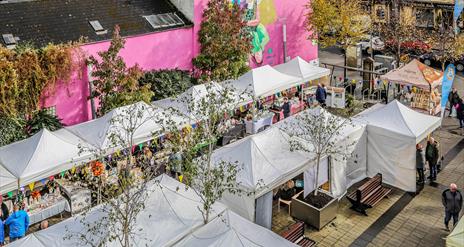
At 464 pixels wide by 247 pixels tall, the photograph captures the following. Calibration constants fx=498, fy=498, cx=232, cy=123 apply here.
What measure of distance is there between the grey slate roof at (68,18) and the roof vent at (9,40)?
0.58ft

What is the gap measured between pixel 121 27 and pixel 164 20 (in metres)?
2.29

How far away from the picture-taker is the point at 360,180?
17.0 meters

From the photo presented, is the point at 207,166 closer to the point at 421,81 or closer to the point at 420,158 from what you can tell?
the point at 420,158

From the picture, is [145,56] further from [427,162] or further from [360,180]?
[427,162]

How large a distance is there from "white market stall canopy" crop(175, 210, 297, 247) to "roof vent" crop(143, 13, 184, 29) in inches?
519

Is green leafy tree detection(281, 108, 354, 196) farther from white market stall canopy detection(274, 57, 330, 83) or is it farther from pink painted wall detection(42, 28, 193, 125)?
pink painted wall detection(42, 28, 193, 125)

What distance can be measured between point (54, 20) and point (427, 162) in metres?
15.2

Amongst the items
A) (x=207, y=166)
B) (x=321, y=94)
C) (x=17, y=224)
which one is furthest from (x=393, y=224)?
(x=17, y=224)

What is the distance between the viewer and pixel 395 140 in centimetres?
1594

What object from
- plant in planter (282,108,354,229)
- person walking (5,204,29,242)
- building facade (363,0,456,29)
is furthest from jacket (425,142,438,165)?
building facade (363,0,456,29)

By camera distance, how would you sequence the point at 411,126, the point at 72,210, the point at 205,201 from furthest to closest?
the point at 411,126 → the point at 72,210 → the point at 205,201

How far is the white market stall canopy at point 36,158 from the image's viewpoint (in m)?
13.5

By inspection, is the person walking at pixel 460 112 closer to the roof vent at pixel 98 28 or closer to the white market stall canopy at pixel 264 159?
the white market stall canopy at pixel 264 159

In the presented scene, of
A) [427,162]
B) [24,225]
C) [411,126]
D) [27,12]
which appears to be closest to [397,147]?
[411,126]
